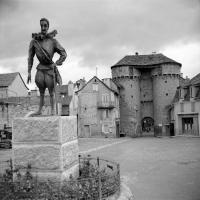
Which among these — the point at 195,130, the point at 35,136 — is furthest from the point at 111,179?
the point at 195,130

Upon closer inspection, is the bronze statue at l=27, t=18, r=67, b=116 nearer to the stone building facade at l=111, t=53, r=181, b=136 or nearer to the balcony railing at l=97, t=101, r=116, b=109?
the balcony railing at l=97, t=101, r=116, b=109

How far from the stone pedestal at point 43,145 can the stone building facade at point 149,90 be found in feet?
135

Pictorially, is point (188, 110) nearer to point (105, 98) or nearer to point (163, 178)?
point (105, 98)

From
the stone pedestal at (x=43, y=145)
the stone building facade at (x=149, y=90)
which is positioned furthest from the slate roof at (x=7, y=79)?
the stone pedestal at (x=43, y=145)

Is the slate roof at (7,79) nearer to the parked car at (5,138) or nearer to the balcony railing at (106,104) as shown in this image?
the parked car at (5,138)

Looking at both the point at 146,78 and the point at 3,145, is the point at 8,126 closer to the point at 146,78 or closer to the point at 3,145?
the point at 3,145

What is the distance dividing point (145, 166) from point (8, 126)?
2190 cm

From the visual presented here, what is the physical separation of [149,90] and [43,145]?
1735 inches

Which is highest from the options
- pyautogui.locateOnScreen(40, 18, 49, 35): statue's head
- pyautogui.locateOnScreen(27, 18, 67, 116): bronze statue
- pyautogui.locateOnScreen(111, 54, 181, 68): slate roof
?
pyautogui.locateOnScreen(111, 54, 181, 68): slate roof

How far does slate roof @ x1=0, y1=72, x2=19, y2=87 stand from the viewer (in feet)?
151

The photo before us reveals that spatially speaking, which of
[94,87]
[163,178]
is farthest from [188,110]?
[163,178]

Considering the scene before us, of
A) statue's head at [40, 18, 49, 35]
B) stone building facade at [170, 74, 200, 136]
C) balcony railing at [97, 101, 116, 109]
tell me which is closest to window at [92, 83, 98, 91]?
balcony railing at [97, 101, 116, 109]

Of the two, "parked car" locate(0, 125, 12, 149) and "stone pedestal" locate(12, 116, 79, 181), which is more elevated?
"stone pedestal" locate(12, 116, 79, 181)

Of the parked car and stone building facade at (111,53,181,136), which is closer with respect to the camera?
the parked car
